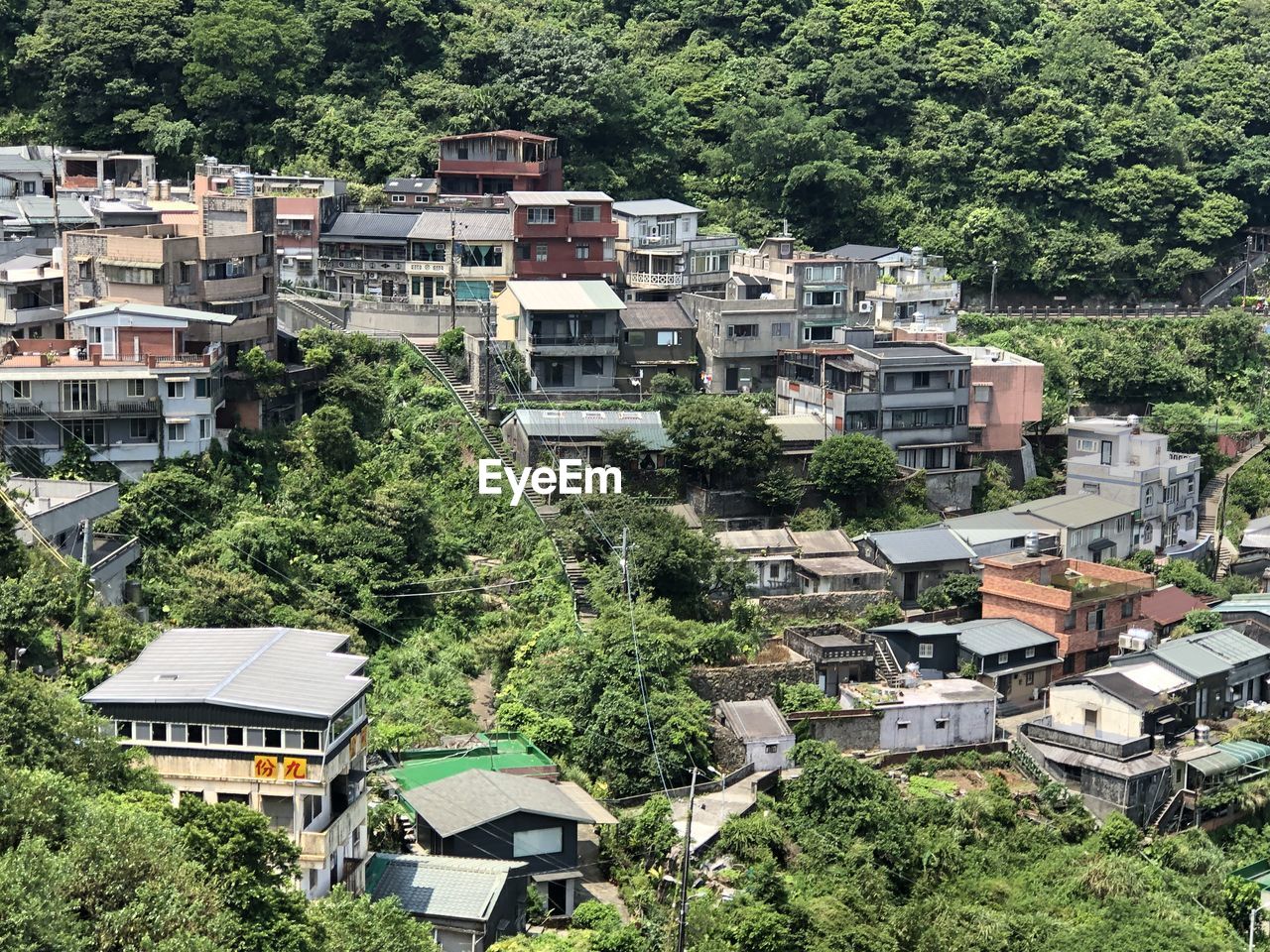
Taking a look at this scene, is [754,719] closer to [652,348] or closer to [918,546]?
[918,546]

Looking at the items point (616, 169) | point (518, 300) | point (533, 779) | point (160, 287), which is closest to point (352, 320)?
point (518, 300)

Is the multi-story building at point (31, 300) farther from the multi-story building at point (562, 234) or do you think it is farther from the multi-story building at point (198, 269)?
the multi-story building at point (562, 234)

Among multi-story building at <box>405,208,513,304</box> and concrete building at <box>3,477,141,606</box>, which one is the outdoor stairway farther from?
concrete building at <box>3,477,141,606</box>

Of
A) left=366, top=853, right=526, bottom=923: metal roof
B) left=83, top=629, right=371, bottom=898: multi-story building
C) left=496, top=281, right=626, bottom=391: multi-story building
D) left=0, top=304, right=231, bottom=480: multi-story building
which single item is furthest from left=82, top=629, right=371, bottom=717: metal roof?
left=496, top=281, right=626, bottom=391: multi-story building

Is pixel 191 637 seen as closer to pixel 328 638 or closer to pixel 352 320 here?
pixel 328 638

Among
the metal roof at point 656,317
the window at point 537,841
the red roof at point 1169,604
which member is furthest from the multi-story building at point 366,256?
the window at point 537,841
